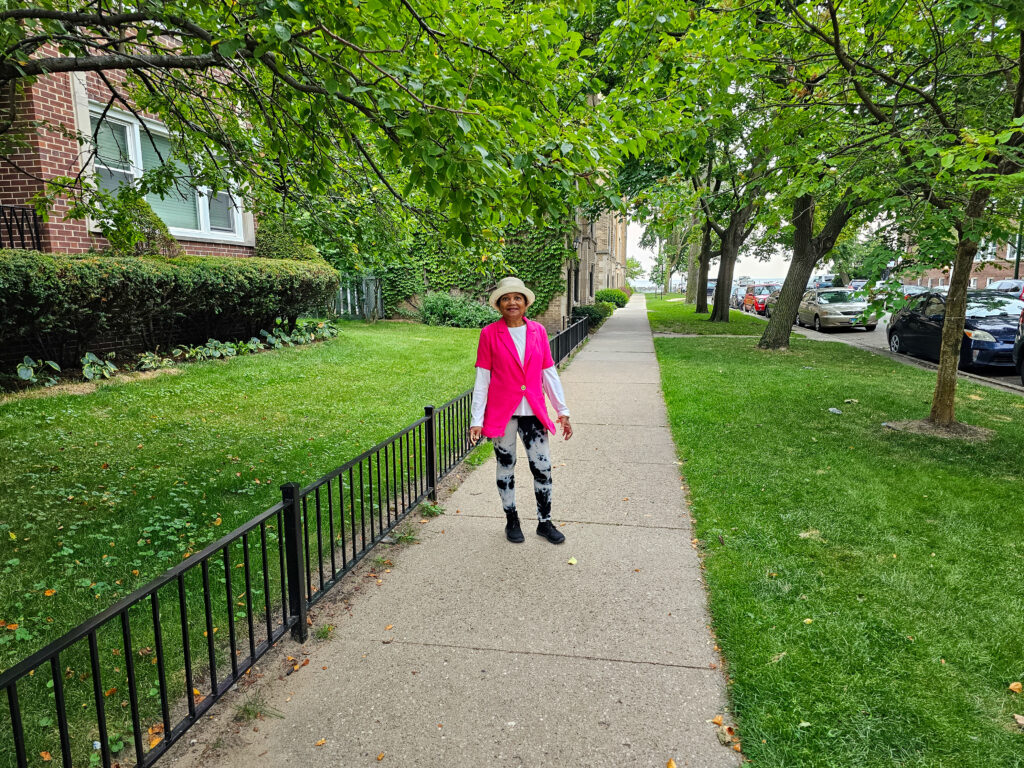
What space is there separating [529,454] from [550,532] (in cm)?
62

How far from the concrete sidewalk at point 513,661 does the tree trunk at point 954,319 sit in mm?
4248

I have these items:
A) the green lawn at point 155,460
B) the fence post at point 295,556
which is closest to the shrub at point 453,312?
the green lawn at point 155,460

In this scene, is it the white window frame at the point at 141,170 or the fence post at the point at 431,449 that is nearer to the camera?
the fence post at the point at 431,449

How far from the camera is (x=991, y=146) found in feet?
14.3

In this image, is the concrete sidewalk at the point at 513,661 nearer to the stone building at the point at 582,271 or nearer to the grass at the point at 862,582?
the grass at the point at 862,582

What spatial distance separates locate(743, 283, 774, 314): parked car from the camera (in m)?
35.7

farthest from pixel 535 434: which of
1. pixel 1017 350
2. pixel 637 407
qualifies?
pixel 1017 350

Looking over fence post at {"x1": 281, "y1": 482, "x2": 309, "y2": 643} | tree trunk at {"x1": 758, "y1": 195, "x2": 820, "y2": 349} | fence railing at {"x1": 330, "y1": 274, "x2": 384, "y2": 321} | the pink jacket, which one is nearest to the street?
tree trunk at {"x1": 758, "y1": 195, "x2": 820, "y2": 349}

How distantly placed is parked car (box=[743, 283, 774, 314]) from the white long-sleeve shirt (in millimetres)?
33886

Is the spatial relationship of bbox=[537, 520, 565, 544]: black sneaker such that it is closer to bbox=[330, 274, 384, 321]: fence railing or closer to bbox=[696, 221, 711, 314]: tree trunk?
bbox=[330, 274, 384, 321]: fence railing

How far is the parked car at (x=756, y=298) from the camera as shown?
117ft

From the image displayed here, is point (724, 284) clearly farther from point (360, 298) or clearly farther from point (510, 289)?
point (510, 289)

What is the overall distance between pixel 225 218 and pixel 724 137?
10021 millimetres

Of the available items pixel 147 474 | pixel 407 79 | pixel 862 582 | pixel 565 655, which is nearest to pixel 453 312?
pixel 147 474
